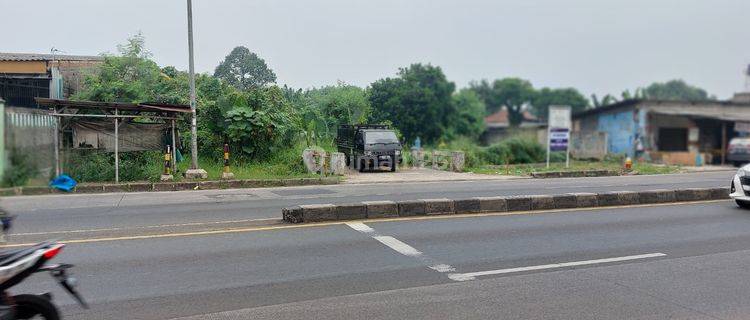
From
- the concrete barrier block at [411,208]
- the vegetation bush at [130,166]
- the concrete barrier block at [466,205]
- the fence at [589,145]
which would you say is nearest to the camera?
the concrete barrier block at [411,208]

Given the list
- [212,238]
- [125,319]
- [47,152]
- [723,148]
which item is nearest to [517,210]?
[212,238]

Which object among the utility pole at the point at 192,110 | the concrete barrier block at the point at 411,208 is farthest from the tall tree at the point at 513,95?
the concrete barrier block at the point at 411,208

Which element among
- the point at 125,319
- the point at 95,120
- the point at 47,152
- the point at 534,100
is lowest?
the point at 125,319

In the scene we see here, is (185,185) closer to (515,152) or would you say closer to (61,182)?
(61,182)

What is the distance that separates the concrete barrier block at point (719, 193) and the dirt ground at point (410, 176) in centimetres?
811

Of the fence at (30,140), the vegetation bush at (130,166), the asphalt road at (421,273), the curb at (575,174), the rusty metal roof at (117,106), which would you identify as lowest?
the asphalt road at (421,273)

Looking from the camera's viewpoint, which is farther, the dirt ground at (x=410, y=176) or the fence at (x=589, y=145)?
the fence at (x=589, y=145)

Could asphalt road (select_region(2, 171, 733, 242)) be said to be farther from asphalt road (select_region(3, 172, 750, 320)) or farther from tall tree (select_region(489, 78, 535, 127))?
tall tree (select_region(489, 78, 535, 127))

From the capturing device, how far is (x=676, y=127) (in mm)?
35312

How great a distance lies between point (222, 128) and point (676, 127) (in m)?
28.8

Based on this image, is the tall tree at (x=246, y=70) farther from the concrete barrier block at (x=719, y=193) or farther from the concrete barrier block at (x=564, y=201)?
the concrete barrier block at (x=719, y=193)

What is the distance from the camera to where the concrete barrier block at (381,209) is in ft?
32.8

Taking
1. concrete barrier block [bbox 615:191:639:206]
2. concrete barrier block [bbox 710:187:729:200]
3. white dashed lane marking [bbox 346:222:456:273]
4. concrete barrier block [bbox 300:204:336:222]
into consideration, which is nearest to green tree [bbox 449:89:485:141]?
concrete barrier block [bbox 710:187:729:200]

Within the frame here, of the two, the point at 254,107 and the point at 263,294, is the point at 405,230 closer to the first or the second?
the point at 263,294
